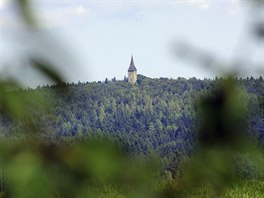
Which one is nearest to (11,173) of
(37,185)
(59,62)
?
(37,185)

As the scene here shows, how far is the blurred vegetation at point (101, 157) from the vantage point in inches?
24.0

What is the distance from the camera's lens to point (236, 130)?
2.05ft

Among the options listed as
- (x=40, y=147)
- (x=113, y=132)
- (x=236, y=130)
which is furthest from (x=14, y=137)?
(x=236, y=130)

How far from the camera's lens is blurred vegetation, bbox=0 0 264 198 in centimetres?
61

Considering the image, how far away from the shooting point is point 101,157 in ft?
2.20

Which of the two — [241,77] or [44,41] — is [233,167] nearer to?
[241,77]

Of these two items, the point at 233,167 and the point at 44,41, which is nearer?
the point at 44,41

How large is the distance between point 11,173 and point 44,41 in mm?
149

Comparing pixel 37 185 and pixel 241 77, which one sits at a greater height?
pixel 241 77

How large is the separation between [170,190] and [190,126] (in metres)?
0.10

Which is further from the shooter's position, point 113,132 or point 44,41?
point 113,132

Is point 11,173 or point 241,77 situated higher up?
point 241,77

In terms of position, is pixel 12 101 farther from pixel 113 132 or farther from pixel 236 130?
pixel 236 130

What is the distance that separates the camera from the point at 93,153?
660 mm
